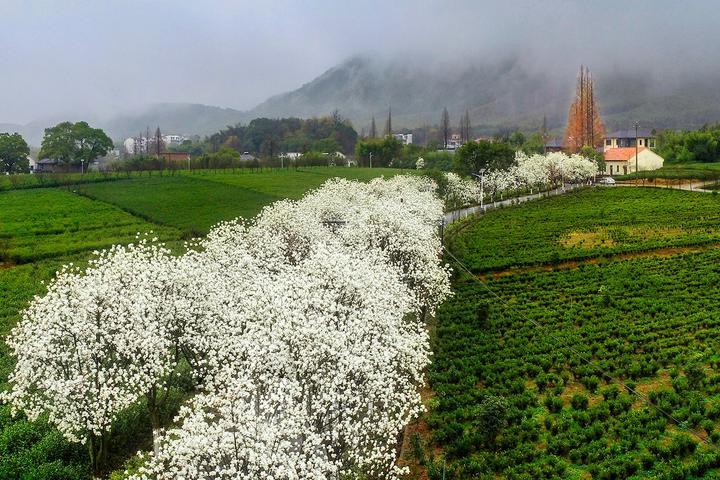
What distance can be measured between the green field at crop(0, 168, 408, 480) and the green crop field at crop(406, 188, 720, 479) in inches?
622

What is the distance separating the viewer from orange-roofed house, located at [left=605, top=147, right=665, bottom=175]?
491 ft

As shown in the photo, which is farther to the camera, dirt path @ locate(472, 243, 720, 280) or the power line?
dirt path @ locate(472, 243, 720, 280)

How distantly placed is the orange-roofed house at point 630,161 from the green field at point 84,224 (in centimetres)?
6386

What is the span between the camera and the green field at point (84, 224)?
86.9 ft

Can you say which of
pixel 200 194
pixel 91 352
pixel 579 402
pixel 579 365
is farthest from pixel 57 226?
pixel 579 402

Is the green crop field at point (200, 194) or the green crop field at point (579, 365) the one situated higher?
the green crop field at point (200, 194)

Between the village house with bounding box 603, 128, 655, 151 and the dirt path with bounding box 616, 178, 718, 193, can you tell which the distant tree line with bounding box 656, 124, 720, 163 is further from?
the dirt path with bounding box 616, 178, 718, 193

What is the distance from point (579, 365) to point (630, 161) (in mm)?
133679

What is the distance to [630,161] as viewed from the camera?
5935 inches

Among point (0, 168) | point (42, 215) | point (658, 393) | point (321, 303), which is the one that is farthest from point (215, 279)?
point (0, 168)

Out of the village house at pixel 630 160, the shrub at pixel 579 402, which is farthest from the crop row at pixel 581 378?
the village house at pixel 630 160

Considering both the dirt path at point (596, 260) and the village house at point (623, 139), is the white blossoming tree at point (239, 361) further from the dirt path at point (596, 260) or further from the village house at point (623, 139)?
the village house at point (623, 139)

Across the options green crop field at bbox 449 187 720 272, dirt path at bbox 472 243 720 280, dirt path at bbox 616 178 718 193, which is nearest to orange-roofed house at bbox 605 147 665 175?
dirt path at bbox 616 178 718 193

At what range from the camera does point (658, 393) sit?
28.1m
